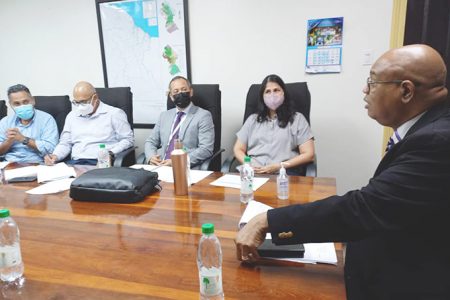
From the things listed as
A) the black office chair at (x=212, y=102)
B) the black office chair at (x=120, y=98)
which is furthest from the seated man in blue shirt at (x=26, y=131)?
the black office chair at (x=212, y=102)

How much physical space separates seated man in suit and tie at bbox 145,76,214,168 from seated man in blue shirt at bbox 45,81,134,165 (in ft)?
0.88

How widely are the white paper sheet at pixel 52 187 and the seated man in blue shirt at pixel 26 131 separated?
1.19 metres

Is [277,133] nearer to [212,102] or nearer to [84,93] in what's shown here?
[212,102]

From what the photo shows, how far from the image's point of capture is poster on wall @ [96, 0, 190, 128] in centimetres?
310

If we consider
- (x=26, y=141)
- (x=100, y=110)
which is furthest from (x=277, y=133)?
(x=26, y=141)

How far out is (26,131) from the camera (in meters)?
2.83

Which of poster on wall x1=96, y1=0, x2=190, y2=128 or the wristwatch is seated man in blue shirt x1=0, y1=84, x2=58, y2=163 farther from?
poster on wall x1=96, y1=0, x2=190, y2=128

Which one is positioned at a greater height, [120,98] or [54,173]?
[120,98]

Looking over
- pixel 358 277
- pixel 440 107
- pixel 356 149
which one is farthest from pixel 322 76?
pixel 358 277

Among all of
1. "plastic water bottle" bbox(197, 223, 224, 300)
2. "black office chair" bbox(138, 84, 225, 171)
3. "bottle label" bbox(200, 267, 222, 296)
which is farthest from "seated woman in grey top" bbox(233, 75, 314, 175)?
"bottle label" bbox(200, 267, 222, 296)

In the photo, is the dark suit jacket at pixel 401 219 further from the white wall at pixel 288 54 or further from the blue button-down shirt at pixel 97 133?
the blue button-down shirt at pixel 97 133

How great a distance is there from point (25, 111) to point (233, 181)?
2031 mm

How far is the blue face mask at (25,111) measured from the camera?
272 centimetres

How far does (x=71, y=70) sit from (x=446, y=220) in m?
3.63
